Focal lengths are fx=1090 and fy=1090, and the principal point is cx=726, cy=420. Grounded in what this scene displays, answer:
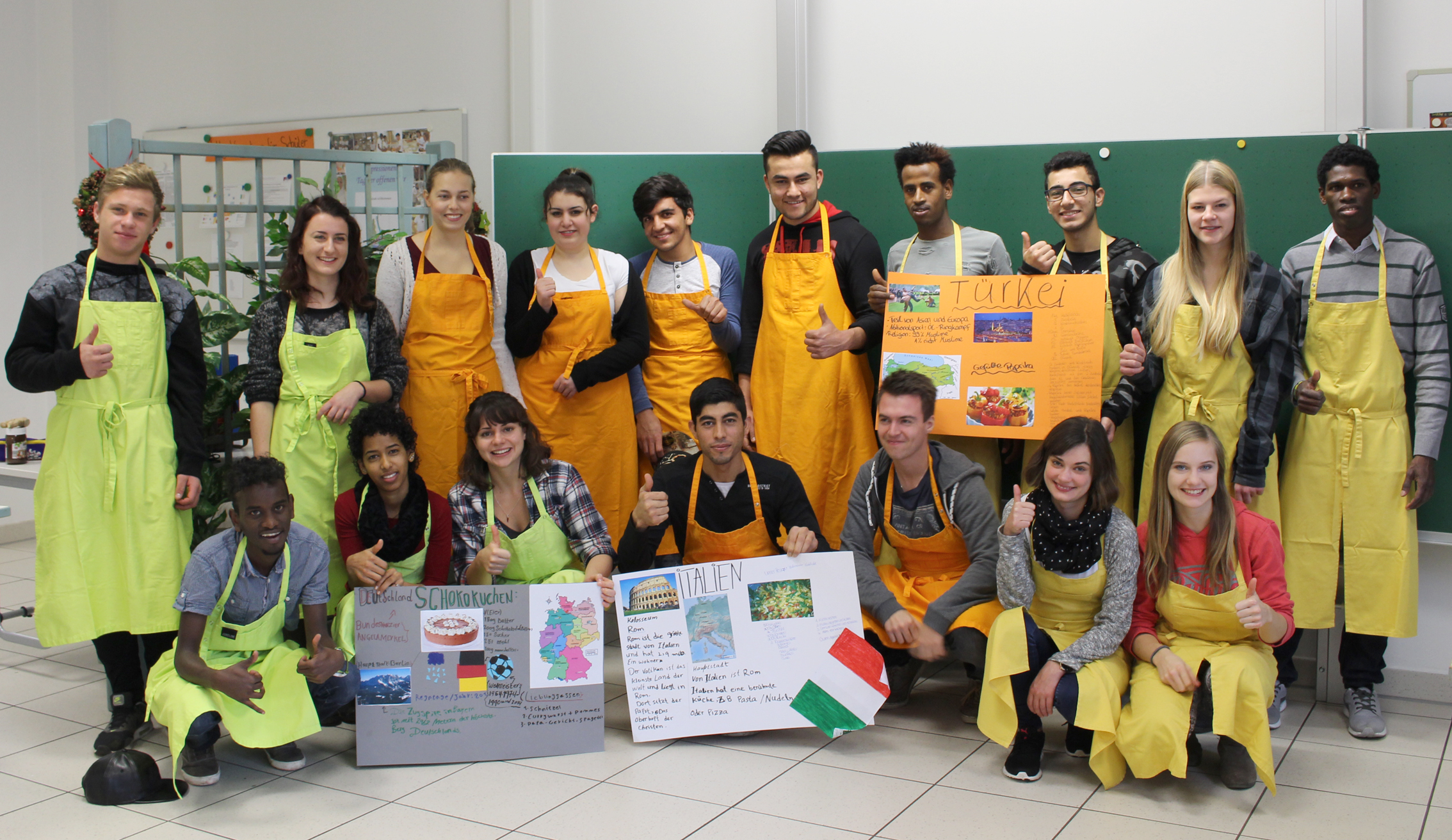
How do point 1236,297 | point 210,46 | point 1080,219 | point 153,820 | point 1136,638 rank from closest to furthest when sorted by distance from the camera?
point 153,820
point 1136,638
point 1236,297
point 1080,219
point 210,46

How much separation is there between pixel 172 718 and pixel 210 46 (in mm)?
4503

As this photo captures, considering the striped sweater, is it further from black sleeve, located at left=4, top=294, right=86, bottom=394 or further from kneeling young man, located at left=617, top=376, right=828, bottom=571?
black sleeve, located at left=4, top=294, right=86, bottom=394

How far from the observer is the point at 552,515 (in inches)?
121

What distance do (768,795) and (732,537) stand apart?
751mm

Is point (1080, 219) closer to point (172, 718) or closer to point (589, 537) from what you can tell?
point (589, 537)

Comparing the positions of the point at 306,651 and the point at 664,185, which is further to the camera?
the point at 664,185

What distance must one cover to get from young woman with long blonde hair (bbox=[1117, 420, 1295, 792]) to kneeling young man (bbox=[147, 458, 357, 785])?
6.46ft

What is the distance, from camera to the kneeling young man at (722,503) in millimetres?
3008

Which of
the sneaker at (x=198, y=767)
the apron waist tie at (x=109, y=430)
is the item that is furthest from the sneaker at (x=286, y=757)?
the apron waist tie at (x=109, y=430)

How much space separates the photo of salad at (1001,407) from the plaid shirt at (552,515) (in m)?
1.12

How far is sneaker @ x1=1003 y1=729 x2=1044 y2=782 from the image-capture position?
104 inches

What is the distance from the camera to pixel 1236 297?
294 centimetres

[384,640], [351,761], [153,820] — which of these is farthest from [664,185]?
[153,820]

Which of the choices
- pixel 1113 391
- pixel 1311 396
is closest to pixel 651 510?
pixel 1113 391
